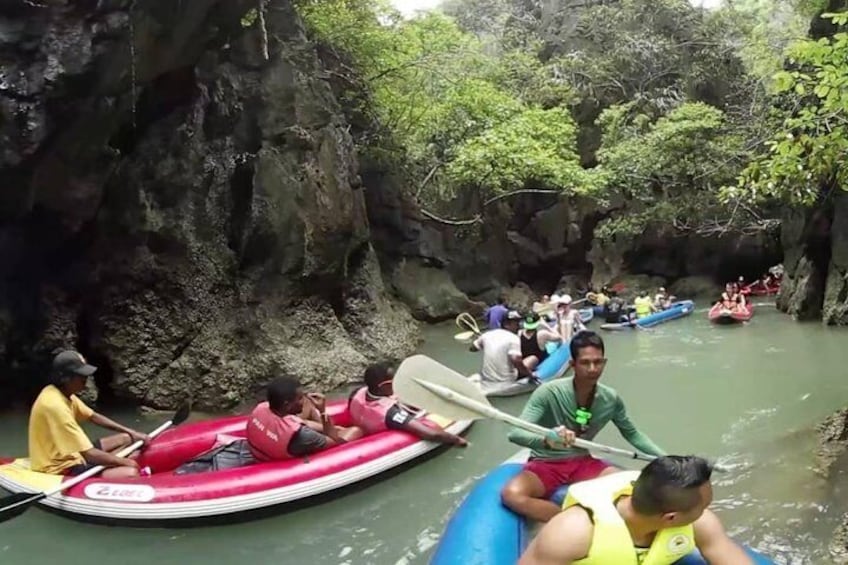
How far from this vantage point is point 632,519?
2.61 meters

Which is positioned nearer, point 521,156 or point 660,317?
point 660,317

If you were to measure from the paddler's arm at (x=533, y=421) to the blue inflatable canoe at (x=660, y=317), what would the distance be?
11924 millimetres

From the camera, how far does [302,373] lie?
9727 mm

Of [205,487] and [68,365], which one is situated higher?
[68,365]

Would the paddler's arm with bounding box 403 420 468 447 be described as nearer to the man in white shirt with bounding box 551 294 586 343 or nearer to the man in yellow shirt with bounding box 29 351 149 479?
the man in yellow shirt with bounding box 29 351 149 479

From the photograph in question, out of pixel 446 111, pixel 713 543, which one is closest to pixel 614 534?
pixel 713 543

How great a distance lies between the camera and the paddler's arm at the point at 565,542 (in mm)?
2527

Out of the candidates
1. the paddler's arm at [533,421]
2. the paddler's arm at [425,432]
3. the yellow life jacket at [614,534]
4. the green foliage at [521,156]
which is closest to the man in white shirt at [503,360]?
the paddler's arm at [425,432]

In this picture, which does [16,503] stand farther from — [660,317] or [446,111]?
[446,111]

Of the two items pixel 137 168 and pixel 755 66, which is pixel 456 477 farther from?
pixel 755 66

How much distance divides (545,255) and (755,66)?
808cm

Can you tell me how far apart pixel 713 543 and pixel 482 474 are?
11.1ft

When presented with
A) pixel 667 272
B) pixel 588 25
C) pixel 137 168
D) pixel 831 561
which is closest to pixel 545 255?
pixel 667 272

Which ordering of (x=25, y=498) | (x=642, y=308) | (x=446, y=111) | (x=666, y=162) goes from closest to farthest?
(x=25, y=498)
(x=642, y=308)
(x=446, y=111)
(x=666, y=162)
